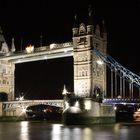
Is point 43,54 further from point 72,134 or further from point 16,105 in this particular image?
point 72,134

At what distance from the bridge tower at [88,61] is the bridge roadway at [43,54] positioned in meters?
1.61

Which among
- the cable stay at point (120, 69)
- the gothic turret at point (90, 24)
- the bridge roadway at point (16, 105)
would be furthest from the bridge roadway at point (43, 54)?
the bridge roadway at point (16, 105)

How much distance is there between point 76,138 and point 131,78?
1898 cm

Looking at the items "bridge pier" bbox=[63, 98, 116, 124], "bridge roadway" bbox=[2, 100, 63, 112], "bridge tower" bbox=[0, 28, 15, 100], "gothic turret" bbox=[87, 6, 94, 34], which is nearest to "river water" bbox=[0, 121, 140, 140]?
"bridge pier" bbox=[63, 98, 116, 124]

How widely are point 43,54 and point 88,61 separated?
22.0ft

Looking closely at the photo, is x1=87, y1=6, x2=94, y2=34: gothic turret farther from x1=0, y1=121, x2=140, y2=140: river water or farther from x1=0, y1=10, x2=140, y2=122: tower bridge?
x1=0, y1=121, x2=140, y2=140: river water

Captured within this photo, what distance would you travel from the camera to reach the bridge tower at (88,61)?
145ft

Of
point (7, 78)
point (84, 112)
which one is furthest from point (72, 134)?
point (7, 78)

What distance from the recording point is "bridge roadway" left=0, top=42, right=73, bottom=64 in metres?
47.0

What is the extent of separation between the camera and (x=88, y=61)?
146 feet

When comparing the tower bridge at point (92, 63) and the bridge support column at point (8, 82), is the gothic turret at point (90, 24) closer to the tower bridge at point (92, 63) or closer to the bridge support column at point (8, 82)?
the tower bridge at point (92, 63)

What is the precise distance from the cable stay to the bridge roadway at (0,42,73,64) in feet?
11.7

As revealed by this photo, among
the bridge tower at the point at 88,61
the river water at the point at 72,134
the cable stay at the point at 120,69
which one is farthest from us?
the bridge tower at the point at 88,61

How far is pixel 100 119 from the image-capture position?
135 feet
